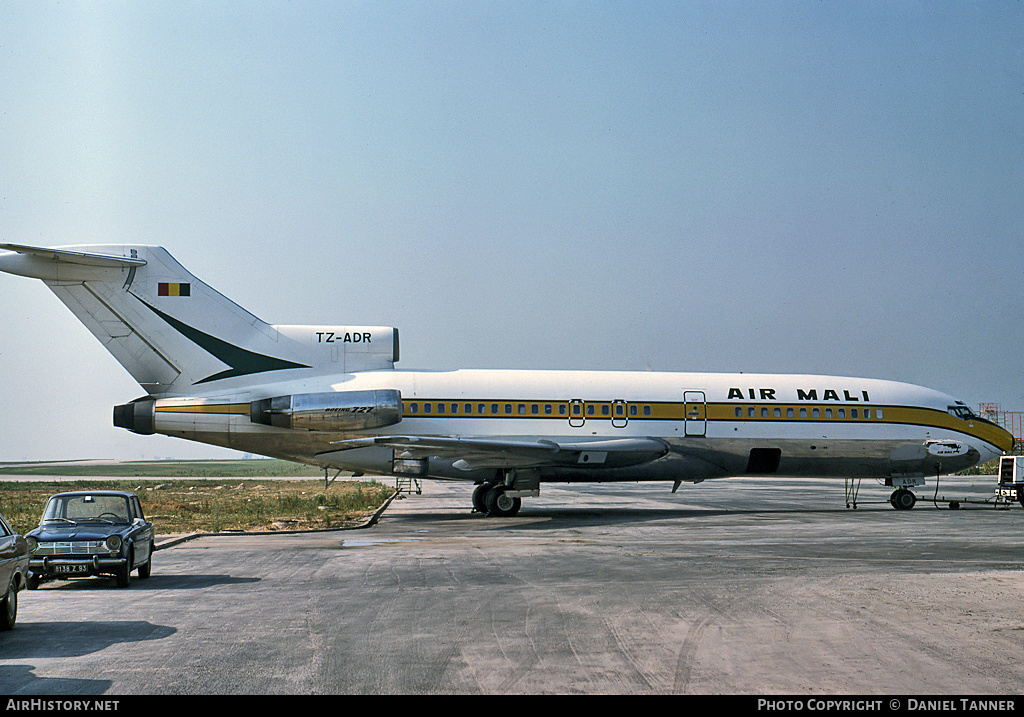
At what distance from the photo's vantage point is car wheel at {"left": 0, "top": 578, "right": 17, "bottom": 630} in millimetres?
9109

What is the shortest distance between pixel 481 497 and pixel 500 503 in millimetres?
1085

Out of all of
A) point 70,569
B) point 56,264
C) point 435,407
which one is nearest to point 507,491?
point 435,407

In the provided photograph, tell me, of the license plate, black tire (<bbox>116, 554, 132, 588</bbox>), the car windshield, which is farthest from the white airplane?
the license plate

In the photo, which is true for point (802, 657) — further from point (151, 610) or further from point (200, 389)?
point (200, 389)

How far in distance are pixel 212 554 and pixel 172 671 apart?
391 inches

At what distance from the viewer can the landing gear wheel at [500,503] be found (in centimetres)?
2558

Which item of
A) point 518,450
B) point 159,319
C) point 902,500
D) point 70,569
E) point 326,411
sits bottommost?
point 902,500

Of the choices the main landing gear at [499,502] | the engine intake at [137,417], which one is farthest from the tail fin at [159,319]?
the main landing gear at [499,502]

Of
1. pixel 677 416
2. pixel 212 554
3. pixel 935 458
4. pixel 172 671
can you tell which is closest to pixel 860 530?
pixel 677 416

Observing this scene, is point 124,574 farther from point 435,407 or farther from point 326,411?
point 435,407

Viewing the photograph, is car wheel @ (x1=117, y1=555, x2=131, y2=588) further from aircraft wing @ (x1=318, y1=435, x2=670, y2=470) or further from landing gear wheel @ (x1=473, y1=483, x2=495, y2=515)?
landing gear wheel @ (x1=473, y1=483, x2=495, y2=515)

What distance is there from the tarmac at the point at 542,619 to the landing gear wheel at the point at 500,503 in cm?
615

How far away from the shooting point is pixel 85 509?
13391 mm

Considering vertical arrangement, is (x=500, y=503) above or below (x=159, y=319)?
below
